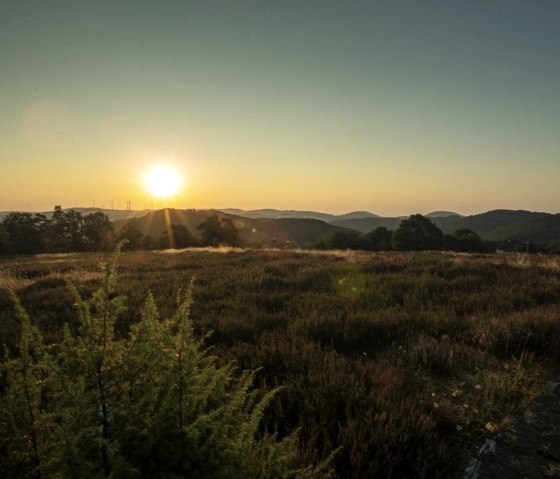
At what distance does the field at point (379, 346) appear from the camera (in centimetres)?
333

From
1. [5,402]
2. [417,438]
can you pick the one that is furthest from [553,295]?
[5,402]

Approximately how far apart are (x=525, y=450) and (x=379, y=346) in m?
2.86

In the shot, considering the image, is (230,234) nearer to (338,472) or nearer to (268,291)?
(268,291)

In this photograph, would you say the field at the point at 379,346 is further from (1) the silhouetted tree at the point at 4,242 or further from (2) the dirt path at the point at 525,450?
(1) the silhouetted tree at the point at 4,242

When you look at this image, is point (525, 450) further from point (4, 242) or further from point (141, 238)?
point (4, 242)

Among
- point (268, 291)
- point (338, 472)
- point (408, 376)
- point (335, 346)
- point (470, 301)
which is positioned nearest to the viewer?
point (338, 472)

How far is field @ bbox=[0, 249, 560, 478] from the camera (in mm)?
3334

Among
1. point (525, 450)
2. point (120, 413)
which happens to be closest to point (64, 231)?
point (120, 413)

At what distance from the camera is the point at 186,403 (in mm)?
2121

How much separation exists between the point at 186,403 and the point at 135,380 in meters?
0.32

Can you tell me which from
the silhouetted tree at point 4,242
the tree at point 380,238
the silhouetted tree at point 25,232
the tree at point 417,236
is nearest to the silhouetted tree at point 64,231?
the silhouetted tree at point 25,232

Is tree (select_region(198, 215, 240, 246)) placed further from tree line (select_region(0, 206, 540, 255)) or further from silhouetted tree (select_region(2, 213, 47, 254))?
silhouetted tree (select_region(2, 213, 47, 254))

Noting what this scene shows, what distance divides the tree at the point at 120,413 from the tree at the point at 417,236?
5983 cm

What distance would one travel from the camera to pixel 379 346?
626 cm
